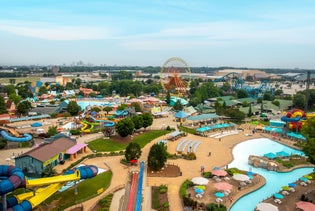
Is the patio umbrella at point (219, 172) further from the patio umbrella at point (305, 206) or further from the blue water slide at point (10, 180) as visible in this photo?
the blue water slide at point (10, 180)

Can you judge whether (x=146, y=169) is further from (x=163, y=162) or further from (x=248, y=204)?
(x=248, y=204)

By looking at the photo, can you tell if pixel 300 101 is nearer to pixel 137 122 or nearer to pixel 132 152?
pixel 137 122

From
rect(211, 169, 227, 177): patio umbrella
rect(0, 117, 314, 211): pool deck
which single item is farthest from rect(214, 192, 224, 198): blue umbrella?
rect(211, 169, 227, 177): patio umbrella

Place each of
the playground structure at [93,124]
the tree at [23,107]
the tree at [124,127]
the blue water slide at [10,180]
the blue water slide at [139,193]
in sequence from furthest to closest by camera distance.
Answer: the tree at [23,107] → the playground structure at [93,124] → the tree at [124,127] → the blue water slide at [139,193] → the blue water slide at [10,180]

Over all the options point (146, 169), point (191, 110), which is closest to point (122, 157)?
point (146, 169)

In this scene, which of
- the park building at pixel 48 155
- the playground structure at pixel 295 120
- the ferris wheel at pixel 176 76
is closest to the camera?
the park building at pixel 48 155

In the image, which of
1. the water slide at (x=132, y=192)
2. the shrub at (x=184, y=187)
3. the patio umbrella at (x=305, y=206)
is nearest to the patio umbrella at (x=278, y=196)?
the patio umbrella at (x=305, y=206)

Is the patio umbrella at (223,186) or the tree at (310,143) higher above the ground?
the tree at (310,143)
